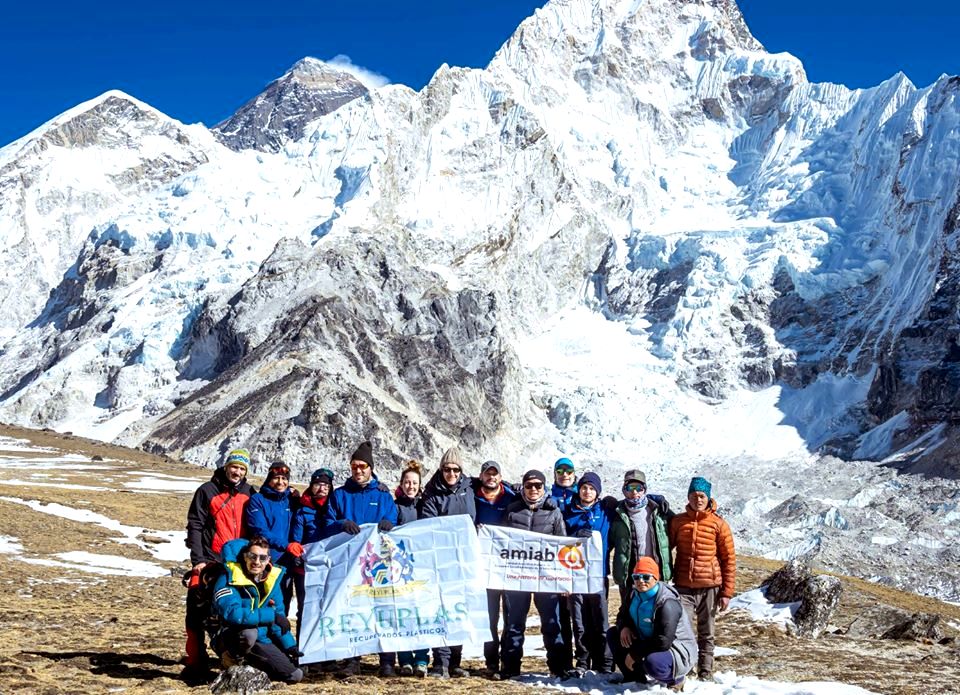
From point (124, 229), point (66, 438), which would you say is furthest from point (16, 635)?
point (124, 229)

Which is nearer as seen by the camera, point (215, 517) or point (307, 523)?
point (215, 517)

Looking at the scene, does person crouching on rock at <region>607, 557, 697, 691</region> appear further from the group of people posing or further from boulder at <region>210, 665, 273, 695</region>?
boulder at <region>210, 665, 273, 695</region>

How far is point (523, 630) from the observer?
14703mm

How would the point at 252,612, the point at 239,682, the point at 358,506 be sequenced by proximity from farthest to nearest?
1. the point at 358,506
2. the point at 252,612
3. the point at 239,682

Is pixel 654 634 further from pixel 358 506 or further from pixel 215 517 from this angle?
pixel 215 517

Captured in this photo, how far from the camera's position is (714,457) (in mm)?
159625

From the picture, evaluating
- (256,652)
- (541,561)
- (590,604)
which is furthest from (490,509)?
(256,652)

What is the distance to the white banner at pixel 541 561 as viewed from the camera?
583 inches

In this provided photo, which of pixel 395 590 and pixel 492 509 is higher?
pixel 492 509

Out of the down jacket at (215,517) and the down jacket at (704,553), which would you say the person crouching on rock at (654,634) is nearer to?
the down jacket at (704,553)

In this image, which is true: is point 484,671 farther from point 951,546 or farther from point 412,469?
point 951,546

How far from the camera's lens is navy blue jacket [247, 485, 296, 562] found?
14172mm

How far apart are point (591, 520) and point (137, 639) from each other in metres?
8.31

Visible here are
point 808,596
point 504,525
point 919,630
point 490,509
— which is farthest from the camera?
point 808,596
